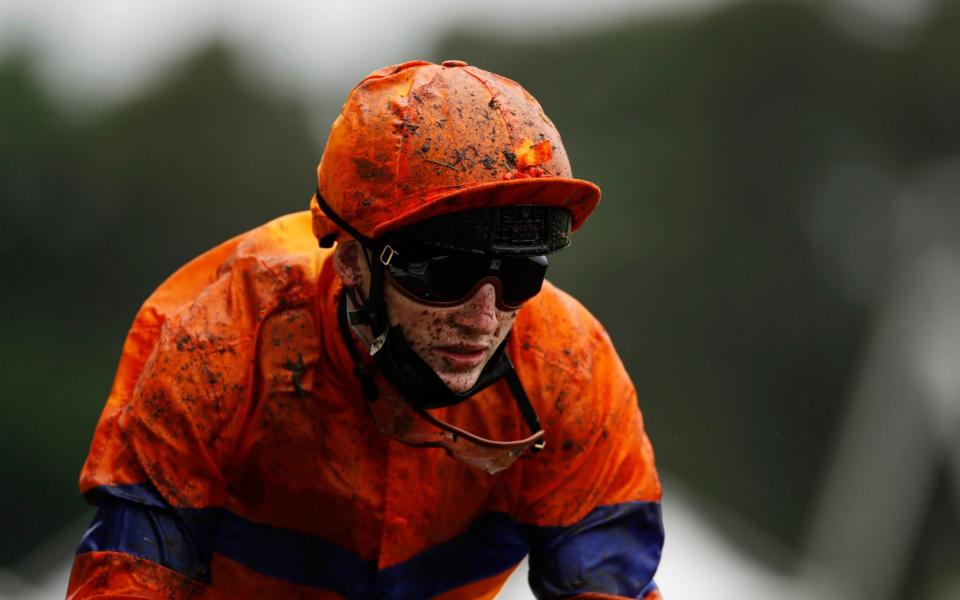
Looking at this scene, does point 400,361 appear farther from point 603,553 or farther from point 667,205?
point 667,205

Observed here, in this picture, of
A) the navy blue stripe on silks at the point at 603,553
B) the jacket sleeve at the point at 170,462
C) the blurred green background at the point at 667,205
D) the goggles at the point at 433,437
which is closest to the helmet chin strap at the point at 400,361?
the goggles at the point at 433,437

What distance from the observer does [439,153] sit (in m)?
2.94

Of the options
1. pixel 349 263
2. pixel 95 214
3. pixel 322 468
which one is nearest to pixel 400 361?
pixel 349 263

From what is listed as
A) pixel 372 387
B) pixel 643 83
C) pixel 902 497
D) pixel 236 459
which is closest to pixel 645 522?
pixel 372 387

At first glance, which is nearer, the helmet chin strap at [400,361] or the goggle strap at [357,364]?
the helmet chin strap at [400,361]

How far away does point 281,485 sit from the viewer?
3.42 metres

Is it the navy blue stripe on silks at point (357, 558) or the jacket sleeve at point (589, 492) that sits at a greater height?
the jacket sleeve at point (589, 492)

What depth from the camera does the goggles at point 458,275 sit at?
9.88ft

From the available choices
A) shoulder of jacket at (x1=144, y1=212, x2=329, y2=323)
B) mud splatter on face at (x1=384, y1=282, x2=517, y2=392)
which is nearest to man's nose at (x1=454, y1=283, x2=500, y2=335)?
mud splatter on face at (x1=384, y1=282, x2=517, y2=392)

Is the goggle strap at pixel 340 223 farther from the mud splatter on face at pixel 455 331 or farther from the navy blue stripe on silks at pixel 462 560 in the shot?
the navy blue stripe on silks at pixel 462 560

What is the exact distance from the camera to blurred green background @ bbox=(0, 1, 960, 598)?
8.39 meters

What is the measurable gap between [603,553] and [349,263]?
0.86 meters

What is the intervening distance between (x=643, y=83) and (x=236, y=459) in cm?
667

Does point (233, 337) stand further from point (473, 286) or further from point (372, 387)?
point (473, 286)
